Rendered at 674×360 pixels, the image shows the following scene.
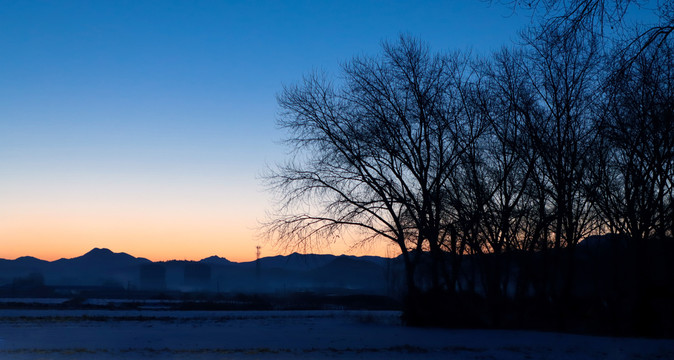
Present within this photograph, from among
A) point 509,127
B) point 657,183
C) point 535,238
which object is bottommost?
point 535,238

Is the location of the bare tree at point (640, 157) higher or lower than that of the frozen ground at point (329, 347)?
higher

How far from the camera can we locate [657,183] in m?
28.1

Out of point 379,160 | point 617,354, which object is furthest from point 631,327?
point 379,160

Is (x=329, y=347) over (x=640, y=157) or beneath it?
beneath

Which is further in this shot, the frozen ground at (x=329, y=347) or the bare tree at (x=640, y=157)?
the bare tree at (x=640, y=157)

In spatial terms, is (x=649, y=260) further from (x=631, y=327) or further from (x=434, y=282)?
(x=434, y=282)

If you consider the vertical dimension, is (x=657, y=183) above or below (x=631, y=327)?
above

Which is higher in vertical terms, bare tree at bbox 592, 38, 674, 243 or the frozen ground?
bare tree at bbox 592, 38, 674, 243

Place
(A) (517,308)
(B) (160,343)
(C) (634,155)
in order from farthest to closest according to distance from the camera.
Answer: (A) (517,308) < (C) (634,155) < (B) (160,343)

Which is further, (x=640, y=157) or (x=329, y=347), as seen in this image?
(x=640, y=157)

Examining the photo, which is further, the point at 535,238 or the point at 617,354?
the point at 535,238

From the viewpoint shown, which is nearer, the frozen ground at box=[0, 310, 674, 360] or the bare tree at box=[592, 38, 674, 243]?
the frozen ground at box=[0, 310, 674, 360]

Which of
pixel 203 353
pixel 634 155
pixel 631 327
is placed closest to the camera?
pixel 203 353

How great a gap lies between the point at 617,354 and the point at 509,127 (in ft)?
48.2
